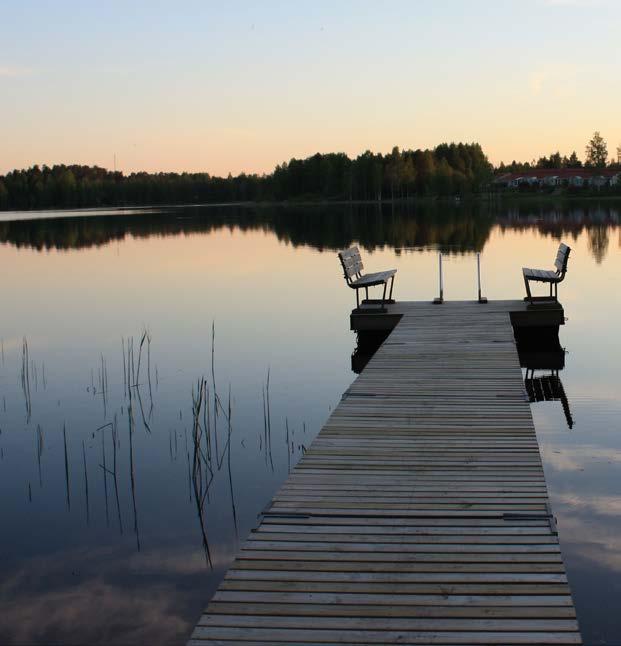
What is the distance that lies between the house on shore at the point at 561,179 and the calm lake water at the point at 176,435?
105680 millimetres

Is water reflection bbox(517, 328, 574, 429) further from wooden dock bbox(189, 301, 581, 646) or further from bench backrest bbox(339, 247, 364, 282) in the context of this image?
bench backrest bbox(339, 247, 364, 282)

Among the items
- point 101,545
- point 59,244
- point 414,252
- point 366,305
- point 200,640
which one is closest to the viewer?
point 200,640

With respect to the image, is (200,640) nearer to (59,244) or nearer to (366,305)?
(366,305)

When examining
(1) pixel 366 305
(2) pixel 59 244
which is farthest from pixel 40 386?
(2) pixel 59 244

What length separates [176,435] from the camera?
28.0ft

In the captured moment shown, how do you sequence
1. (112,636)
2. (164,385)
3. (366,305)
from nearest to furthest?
(112,636), (164,385), (366,305)

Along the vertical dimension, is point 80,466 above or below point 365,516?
below

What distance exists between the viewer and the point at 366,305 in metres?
13.9

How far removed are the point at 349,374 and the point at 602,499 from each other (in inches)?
216

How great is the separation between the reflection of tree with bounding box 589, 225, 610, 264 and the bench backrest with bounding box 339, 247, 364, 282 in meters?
13.6

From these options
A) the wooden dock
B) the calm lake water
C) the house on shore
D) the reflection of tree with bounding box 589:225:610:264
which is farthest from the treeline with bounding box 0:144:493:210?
the wooden dock

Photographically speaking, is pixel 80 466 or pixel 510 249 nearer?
pixel 80 466

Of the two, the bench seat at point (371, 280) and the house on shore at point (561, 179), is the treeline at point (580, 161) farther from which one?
the bench seat at point (371, 280)

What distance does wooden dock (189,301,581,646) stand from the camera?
3.67 metres
